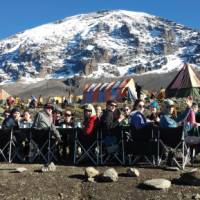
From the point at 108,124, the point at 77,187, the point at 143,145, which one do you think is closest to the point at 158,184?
the point at 77,187

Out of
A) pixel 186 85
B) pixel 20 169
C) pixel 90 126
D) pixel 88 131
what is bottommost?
pixel 20 169

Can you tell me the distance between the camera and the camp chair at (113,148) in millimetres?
12523

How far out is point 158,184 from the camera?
32.4 feet

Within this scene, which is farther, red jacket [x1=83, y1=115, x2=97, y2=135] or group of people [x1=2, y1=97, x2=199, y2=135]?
red jacket [x1=83, y1=115, x2=97, y2=135]

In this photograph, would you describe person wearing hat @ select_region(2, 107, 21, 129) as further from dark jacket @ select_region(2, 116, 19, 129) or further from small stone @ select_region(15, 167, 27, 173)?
small stone @ select_region(15, 167, 27, 173)

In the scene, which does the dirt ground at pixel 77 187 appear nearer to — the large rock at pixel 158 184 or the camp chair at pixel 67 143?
the large rock at pixel 158 184

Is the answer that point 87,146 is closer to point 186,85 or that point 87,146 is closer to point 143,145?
point 143,145

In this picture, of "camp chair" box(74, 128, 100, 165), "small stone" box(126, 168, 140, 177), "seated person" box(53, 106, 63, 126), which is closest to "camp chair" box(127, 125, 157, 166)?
"camp chair" box(74, 128, 100, 165)

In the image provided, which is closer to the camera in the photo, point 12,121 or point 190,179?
point 190,179

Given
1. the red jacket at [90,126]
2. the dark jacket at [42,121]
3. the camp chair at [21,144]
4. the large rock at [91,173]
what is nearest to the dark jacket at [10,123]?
the camp chair at [21,144]

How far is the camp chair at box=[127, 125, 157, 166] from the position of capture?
12.1m

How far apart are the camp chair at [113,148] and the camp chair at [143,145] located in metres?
0.22

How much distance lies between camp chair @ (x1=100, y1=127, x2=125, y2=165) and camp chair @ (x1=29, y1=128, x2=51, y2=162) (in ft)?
4.59

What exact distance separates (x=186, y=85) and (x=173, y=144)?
3128cm
